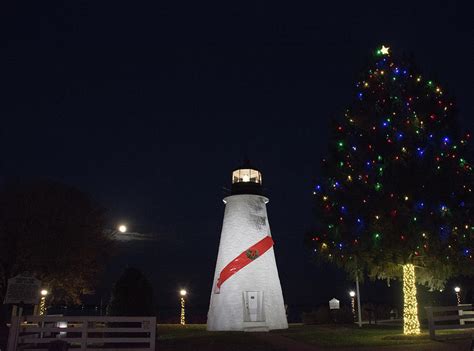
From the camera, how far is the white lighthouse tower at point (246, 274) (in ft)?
98.4

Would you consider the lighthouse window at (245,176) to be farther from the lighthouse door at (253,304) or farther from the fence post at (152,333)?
the fence post at (152,333)

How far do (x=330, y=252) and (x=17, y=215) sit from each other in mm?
17326

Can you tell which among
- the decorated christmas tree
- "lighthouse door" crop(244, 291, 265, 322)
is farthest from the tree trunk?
"lighthouse door" crop(244, 291, 265, 322)

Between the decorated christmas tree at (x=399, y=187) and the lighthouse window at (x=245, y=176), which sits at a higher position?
the lighthouse window at (x=245, y=176)

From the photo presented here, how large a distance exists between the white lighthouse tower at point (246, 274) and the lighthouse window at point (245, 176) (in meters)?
0.98

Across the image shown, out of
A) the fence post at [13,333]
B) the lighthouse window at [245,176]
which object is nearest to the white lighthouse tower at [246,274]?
the lighthouse window at [245,176]

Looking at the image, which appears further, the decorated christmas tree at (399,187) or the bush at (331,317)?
the bush at (331,317)

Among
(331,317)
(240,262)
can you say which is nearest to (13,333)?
(240,262)

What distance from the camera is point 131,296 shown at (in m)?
19.9

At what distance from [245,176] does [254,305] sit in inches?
353

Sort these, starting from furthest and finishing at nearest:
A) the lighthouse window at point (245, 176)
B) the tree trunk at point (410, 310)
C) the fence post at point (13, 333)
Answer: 1. the lighthouse window at point (245, 176)
2. the tree trunk at point (410, 310)
3. the fence post at point (13, 333)

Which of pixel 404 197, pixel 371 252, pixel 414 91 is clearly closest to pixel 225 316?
pixel 371 252

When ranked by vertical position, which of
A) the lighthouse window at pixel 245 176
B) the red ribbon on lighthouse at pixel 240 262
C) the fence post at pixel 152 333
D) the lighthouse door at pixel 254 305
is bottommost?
the fence post at pixel 152 333

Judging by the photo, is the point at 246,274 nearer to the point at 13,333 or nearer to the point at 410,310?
the point at 410,310
